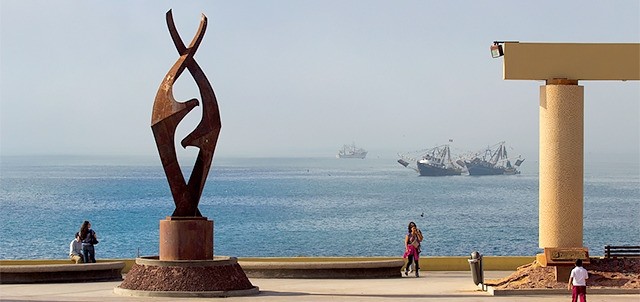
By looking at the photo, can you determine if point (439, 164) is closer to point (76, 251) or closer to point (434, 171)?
point (434, 171)

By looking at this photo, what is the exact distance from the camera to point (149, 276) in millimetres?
22531

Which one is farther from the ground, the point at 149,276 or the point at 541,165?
the point at 541,165

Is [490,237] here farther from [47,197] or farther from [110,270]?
[110,270]

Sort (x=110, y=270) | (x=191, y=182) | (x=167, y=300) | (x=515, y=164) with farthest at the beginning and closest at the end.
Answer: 1. (x=515, y=164)
2. (x=110, y=270)
3. (x=191, y=182)
4. (x=167, y=300)

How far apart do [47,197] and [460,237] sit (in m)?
57.3

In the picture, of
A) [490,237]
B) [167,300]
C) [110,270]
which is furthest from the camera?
[490,237]

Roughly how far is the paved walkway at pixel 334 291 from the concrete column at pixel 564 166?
153cm

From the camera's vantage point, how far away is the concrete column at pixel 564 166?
79.8 ft

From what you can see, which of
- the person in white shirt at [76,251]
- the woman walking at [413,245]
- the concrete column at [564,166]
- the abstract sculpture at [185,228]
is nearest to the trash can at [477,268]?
the concrete column at [564,166]

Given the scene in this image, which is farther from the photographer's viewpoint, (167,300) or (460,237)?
(460,237)

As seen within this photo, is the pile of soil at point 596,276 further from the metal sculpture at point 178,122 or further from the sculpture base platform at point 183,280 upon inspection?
the metal sculpture at point 178,122

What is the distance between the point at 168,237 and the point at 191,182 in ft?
3.56

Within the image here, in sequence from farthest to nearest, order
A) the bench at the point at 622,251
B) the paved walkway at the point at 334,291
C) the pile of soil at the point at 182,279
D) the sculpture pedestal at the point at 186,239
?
the bench at the point at 622,251 < the sculpture pedestal at the point at 186,239 < the pile of soil at the point at 182,279 < the paved walkway at the point at 334,291

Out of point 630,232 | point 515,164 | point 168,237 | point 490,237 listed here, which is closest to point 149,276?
point 168,237
